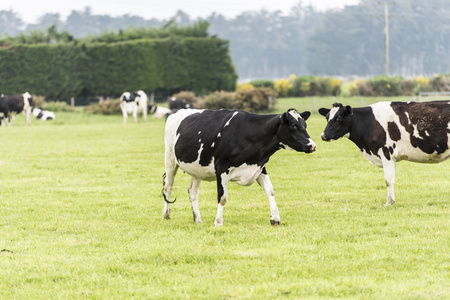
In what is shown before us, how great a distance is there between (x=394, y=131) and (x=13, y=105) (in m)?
29.4

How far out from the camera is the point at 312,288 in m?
6.36

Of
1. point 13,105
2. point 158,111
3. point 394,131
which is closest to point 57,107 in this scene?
point 158,111

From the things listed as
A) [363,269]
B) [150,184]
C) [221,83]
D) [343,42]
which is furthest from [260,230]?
[343,42]

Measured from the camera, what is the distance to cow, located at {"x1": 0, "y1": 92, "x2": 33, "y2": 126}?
36844mm

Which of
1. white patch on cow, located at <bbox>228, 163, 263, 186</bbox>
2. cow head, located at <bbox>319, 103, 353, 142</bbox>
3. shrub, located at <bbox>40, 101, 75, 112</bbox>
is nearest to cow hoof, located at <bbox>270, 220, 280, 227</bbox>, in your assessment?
white patch on cow, located at <bbox>228, 163, 263, 186</bbox>

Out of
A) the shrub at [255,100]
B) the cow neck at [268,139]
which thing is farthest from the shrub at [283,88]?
the cow neck at [268,139]

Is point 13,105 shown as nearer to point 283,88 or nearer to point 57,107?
point 57,107

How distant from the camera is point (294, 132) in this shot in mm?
9523

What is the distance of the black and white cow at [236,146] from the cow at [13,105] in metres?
28.8

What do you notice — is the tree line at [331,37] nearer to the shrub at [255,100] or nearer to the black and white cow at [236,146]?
the shrub at [255,100]

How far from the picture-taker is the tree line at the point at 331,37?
146000mm

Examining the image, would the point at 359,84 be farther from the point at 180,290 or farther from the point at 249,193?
the point at 180,290

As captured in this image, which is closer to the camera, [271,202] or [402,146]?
[271,202]

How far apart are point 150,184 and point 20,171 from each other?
4.00 metres
